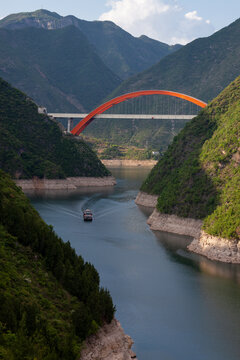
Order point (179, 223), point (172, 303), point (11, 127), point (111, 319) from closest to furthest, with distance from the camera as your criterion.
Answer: point (111, 319) → point (172, 303) → point (179, 223) → point (11, 127)

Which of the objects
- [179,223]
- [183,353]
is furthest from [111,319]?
[179,223]

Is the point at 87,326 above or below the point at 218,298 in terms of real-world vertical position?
above

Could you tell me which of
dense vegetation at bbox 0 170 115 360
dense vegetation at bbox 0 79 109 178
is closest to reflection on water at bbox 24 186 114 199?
dense vegetation at bbox 0 79 109 178

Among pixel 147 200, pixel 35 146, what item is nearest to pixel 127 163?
pixel 35 146

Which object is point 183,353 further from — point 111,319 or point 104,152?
point 104,152

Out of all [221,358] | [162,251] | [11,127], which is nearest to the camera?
[221,358]

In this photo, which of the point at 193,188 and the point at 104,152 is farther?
the point at 104,152

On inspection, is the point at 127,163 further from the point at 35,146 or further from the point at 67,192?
the point at 67,192
